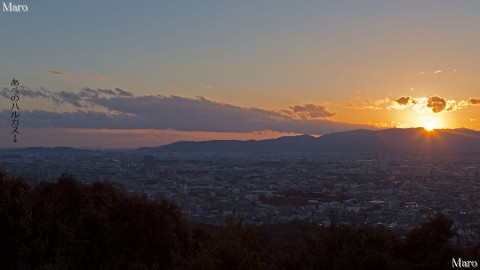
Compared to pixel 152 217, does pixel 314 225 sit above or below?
below

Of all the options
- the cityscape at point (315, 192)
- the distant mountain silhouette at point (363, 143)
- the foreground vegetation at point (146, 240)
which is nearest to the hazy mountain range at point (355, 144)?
the distant mountain silhouette at point (363, 143)

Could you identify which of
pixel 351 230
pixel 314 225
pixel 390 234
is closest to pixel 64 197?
pixel 351 230

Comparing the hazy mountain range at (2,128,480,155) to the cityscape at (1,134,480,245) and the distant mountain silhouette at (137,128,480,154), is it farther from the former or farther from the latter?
the cityscape at (1,134,480,245)

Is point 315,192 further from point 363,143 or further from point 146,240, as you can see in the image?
point 363,143

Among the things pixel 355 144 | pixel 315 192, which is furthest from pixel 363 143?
pixel 315 192

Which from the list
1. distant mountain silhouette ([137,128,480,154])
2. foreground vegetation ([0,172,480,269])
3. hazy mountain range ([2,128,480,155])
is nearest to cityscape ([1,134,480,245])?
foreground vegetation ([0,172,480,269])

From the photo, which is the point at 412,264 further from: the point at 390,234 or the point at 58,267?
the point at 58,267
